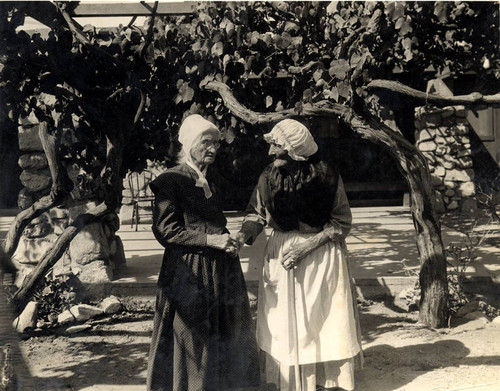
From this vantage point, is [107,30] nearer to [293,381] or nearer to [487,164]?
[293,381]

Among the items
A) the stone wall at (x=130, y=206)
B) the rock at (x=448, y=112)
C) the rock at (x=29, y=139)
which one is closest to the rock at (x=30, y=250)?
the rock at (x=29, y=139)

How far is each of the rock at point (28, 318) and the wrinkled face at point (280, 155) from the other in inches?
119

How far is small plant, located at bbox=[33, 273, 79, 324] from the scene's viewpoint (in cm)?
548

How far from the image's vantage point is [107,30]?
5.11 m

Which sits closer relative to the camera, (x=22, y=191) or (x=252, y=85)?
(x=252, y=85)

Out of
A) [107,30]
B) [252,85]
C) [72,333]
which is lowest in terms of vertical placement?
Answer: [72,333]

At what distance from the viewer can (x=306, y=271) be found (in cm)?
354

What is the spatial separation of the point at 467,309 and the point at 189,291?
9.80 ft

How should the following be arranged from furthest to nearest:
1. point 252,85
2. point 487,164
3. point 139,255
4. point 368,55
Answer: point 487,164 → point 139,255 → point 252,85 → point 368,55

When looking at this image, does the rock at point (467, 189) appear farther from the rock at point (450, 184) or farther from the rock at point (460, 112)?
the rock at point (460, 112)

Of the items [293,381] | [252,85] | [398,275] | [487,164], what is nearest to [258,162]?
[252,85]

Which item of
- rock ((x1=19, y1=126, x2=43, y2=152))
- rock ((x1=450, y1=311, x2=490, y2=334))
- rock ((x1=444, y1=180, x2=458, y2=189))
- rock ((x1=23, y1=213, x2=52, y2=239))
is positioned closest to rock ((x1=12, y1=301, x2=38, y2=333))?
rock ((x1=23, y1=213, x2=52, y2=239))

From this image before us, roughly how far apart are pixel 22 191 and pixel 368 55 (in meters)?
4.06

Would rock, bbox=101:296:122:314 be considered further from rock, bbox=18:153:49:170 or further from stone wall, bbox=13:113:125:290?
rock, bbox=18:153:49:170
